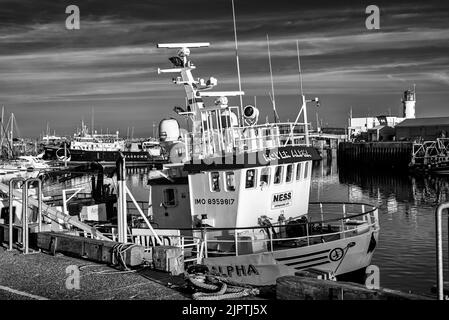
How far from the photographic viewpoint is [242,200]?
59.2 ft

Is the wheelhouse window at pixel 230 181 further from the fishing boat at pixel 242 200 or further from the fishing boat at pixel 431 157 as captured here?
the fishing boat at pixel 431 157

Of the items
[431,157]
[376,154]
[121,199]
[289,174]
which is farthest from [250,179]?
[376,154]

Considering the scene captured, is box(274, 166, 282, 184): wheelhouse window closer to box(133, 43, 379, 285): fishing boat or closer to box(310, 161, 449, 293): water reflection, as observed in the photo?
box(133, 43, 379, 285): fishing boat

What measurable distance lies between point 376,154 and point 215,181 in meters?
76.0

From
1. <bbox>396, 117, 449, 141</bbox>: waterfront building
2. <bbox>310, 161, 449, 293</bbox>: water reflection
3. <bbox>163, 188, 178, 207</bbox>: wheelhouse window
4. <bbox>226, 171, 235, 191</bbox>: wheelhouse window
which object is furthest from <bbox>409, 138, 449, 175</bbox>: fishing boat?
<bbox>226, 171, 235, 191</bbox>: wheelhouse window

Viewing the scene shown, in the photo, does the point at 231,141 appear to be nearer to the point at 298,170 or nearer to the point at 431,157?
the point at 298,170

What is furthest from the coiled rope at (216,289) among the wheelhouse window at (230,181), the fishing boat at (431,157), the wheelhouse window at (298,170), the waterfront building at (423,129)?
the waterfront building at (423,129)

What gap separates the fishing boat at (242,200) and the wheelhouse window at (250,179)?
0.03 meters

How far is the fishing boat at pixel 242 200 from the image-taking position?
16.8 meters

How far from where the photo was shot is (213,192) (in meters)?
18.4

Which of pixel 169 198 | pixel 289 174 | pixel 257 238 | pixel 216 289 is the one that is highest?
pixel 289 174
